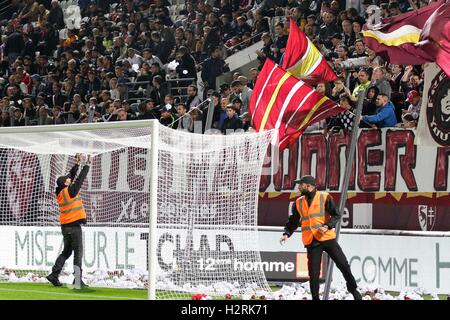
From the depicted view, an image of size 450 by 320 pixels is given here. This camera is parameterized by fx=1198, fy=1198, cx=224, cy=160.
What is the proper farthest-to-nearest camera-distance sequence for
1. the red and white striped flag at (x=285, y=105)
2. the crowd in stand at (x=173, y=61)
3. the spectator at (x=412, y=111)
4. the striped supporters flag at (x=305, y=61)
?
the crowd in stand at (x=173, y=61) → the spectator at (x=412, y=111) → the striped supporters flag at (x=305, y=61) → the red and white striped flag at (x=285, y=105)

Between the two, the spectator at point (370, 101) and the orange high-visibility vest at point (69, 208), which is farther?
the orange high-visibility vest at point (69, 208)

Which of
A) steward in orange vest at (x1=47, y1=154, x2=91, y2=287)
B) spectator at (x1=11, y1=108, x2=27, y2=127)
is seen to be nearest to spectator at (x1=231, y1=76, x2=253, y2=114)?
steward in orange vest at (x1=47, y1=154, x2=91, y2=287)

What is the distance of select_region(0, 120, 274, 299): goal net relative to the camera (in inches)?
661

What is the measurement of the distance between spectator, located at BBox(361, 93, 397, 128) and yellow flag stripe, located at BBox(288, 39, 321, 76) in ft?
3.65

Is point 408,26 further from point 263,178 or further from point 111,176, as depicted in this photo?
point 111,176

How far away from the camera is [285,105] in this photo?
1669 cm

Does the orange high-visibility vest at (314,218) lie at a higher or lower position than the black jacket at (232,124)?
lower

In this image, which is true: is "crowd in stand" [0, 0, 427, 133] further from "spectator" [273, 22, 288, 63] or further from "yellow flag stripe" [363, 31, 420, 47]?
"yellow flag stripe" [363, 31, 420, 47]

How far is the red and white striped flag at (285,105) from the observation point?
16.5 metres

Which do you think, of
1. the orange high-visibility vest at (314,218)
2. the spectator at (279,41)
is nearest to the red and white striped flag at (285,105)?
the orange high-visibility vest at (314,218)

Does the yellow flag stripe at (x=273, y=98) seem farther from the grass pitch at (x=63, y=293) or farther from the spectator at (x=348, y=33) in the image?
the spectator at (x=348, y=33)

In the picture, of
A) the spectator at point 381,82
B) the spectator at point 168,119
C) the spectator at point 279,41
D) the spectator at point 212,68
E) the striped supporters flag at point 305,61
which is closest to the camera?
the striped supporters flag at point 305,61

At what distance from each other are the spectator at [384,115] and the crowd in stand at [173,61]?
0.6 inches
